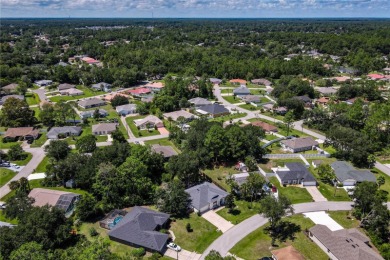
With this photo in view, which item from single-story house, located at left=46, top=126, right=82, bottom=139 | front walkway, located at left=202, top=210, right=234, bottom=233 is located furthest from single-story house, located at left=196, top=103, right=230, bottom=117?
front walkway, located at left=202, top=210, right=234, bottom=233

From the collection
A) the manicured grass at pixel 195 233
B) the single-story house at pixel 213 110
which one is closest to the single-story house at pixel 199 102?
the single-story house at pixel 213 110

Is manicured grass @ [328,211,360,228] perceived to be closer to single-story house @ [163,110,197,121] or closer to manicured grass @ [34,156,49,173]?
single-story house @ [163,110,197,121]

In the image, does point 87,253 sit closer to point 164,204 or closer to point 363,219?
point 164,204

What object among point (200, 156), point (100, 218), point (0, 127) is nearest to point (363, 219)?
point (200, 156)

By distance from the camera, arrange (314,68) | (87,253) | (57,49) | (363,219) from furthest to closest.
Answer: (57,49) < (314,68) < (363,219) < (87,253)

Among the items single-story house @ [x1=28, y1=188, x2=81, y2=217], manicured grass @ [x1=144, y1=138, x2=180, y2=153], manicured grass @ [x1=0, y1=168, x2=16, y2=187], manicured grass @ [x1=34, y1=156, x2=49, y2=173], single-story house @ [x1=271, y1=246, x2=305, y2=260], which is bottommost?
manicured grass @ [x1=144, y1=138, x2=180, y2=153]

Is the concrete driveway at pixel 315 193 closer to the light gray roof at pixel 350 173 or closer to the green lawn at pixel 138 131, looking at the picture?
the light gray roof at pixel 350 173
